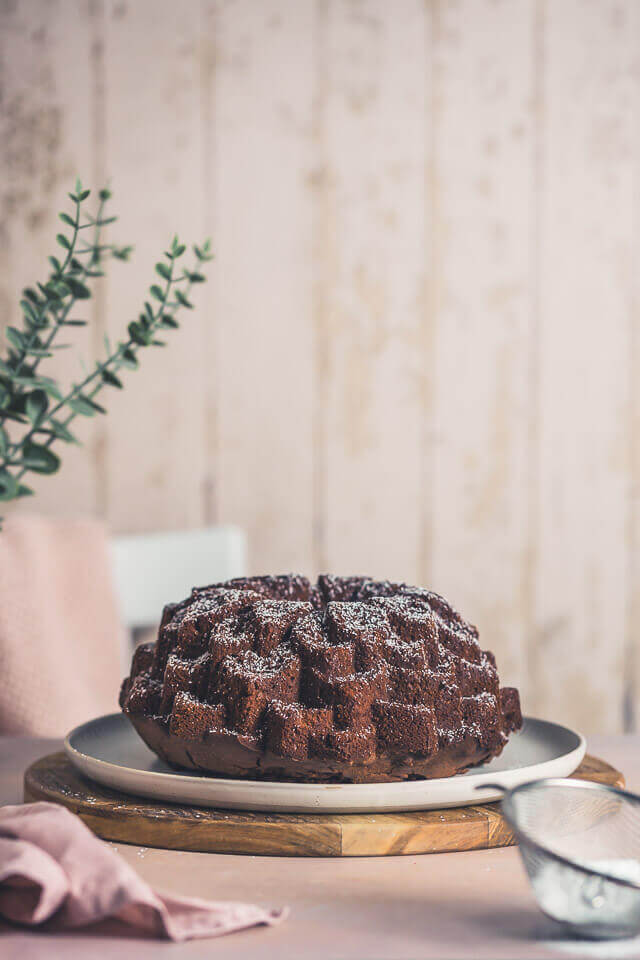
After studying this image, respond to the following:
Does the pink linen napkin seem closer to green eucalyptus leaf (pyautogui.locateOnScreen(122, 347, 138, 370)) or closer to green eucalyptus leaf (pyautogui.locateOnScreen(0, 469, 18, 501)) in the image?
green eucalyptus leaf (pyautogui.locateOnScreen(0, 469, 18, 501))

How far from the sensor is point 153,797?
2.20 ft

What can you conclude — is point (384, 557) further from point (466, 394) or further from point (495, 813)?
point (495, 813)

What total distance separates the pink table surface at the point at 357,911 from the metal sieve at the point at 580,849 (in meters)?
0.01

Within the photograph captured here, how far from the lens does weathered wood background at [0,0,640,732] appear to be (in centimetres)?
185

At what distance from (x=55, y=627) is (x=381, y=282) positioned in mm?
837

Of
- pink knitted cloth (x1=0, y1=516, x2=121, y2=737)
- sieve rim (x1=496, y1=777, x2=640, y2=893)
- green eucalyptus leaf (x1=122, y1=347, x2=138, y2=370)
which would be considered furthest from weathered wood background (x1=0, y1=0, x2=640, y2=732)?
sieve rim (x1=496, y1=777, x2=640, y2=893)

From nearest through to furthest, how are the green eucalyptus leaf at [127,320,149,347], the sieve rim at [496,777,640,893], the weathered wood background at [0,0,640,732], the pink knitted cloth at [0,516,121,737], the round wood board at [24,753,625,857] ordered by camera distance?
the sieve rim at [496,777,640,893] < the round wood board at [24,753,625,857] < the green eucalyptus leaf at [127,320,149,347] < the pink knitted cloth at [0,516,121,737] < the weathered wood background at [0,0,640,732]

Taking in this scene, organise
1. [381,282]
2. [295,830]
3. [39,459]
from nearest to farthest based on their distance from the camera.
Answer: [295,830]
[39,459]
[381,282]

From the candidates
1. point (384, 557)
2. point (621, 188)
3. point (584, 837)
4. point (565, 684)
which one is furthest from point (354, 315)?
point (584, 837)

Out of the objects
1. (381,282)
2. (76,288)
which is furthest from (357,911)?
(381,282)

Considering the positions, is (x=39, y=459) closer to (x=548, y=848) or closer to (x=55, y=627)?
(x=548, y=848)

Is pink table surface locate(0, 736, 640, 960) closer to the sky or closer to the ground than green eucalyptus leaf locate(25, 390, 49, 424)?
closer to the ground

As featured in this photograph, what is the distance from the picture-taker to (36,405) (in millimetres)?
712

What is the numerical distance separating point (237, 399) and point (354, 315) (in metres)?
0.25
